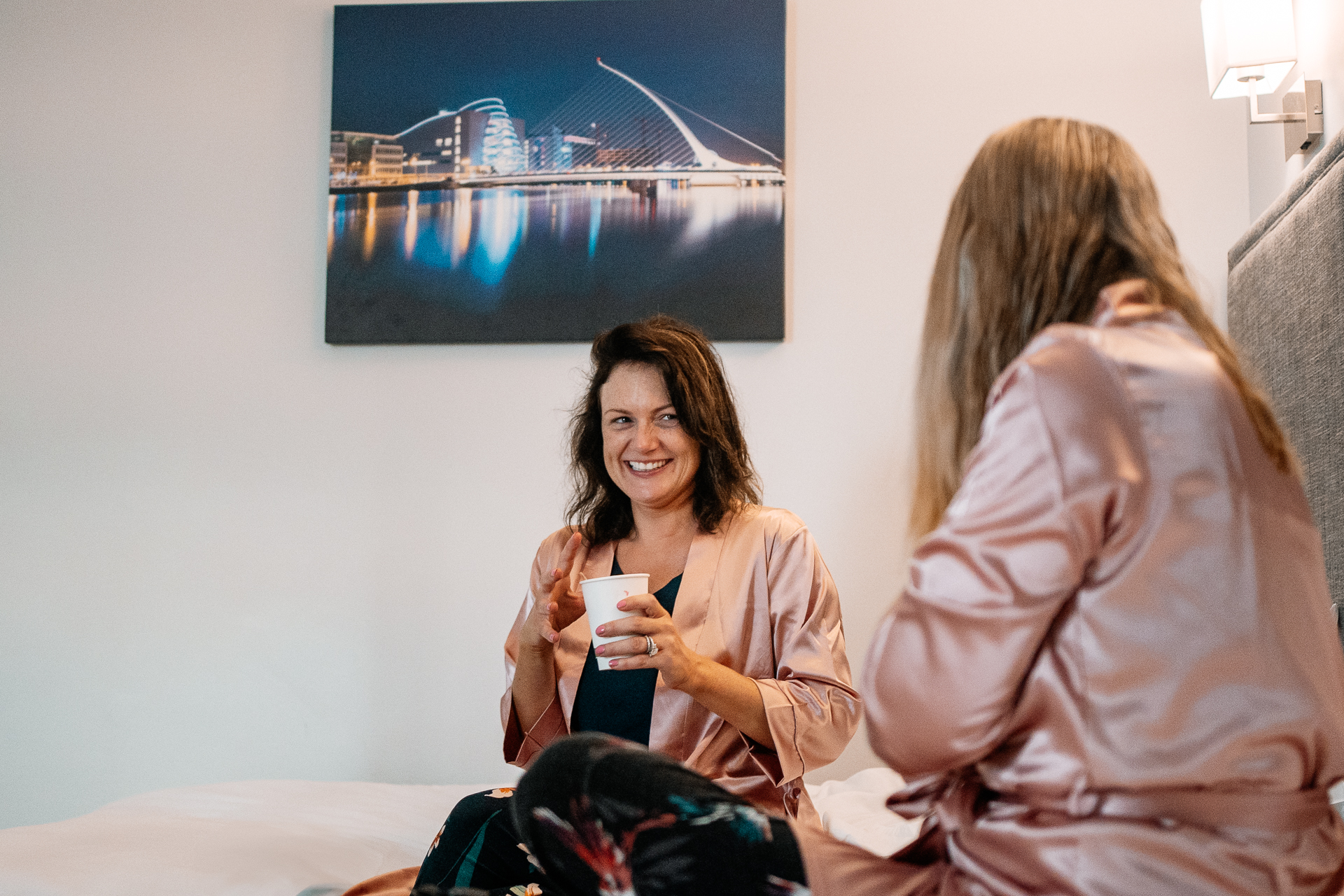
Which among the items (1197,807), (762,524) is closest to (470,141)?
(762,524)

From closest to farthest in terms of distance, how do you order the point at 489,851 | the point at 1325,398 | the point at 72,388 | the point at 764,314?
the point at 489,851 → the point at 1325,398 → the point at 764,314 → the point at 72,388

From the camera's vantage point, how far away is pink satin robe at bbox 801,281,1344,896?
675 mm

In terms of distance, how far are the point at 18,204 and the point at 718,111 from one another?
173 cm

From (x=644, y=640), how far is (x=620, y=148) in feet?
4.94

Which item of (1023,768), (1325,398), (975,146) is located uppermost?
(975,146)

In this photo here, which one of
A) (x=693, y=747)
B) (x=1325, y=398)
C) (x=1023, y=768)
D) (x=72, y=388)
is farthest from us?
(x=72, y=388)

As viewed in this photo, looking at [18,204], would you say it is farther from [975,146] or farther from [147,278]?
[975,146]

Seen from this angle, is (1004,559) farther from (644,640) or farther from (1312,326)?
(1312,326)

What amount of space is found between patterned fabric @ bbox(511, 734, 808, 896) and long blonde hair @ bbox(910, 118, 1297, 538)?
305mm

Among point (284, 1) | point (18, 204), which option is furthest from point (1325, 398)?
point (18, 204)

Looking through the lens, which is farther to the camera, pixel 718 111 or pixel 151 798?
pixel 718 111

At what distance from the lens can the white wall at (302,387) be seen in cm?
233

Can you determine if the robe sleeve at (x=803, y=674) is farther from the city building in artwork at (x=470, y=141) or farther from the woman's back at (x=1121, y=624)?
the city building in artwork at (x=470, y=141)

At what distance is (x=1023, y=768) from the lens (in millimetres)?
717
